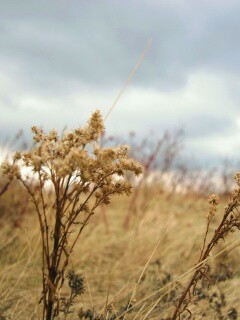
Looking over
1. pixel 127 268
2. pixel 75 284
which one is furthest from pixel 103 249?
pixel 75 284

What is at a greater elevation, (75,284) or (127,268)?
(75,284)

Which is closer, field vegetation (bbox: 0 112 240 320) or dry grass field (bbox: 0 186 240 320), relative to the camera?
field vegetation (bbox: 0 112 240 320)

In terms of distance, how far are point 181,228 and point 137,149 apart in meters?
2.88

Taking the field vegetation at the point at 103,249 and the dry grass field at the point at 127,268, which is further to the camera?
the dry grass field at the point at 127,268

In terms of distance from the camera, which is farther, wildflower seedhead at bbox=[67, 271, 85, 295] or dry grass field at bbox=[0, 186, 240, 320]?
dry grass field at bbox=[0, 186, 240, 320]

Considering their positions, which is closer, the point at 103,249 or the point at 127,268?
the point at 127,268

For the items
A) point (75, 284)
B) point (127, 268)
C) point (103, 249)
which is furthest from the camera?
point (103, 249)

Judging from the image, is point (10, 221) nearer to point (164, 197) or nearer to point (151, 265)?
point (151, 265)

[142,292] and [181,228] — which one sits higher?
[181,228]

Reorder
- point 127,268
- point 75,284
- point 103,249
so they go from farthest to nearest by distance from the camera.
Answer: point 103,249
point 127,268
point 75,284

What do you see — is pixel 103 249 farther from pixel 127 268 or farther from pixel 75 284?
pixel 75 284

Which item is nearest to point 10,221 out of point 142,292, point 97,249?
point 97,249

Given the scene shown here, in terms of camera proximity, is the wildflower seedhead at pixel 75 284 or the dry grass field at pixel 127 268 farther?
the dry grass field at pixel 127 268

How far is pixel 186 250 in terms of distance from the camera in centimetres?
450
